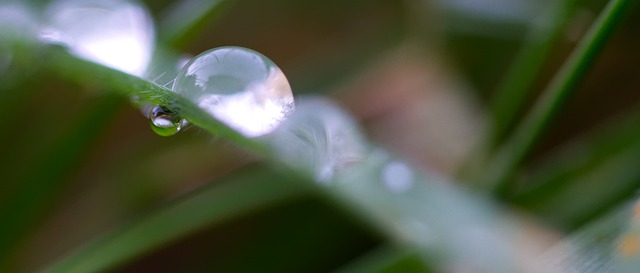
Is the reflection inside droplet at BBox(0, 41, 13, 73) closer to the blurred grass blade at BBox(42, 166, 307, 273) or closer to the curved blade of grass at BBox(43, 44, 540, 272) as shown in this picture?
the curved blade of grass at BBox(43, 44, 540, 272)

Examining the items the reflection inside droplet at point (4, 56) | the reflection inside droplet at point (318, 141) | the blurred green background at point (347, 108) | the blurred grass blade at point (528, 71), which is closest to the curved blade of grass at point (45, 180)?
the blurred green background at point (347, 108)

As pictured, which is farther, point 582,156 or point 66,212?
point 66,212

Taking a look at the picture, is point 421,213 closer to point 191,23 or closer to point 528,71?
point 528,71

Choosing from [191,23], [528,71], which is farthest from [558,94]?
[191,23]

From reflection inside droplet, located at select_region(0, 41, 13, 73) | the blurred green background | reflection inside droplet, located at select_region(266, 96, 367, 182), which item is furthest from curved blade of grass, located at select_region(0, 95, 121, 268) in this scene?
reflection inside droplet, located at select_region(266, 96, 367, 182)

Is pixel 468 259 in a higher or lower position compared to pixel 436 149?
lower

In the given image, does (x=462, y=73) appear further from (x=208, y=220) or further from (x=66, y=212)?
(x=66, y=212)

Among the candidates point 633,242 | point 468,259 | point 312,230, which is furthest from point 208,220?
point 633,242
